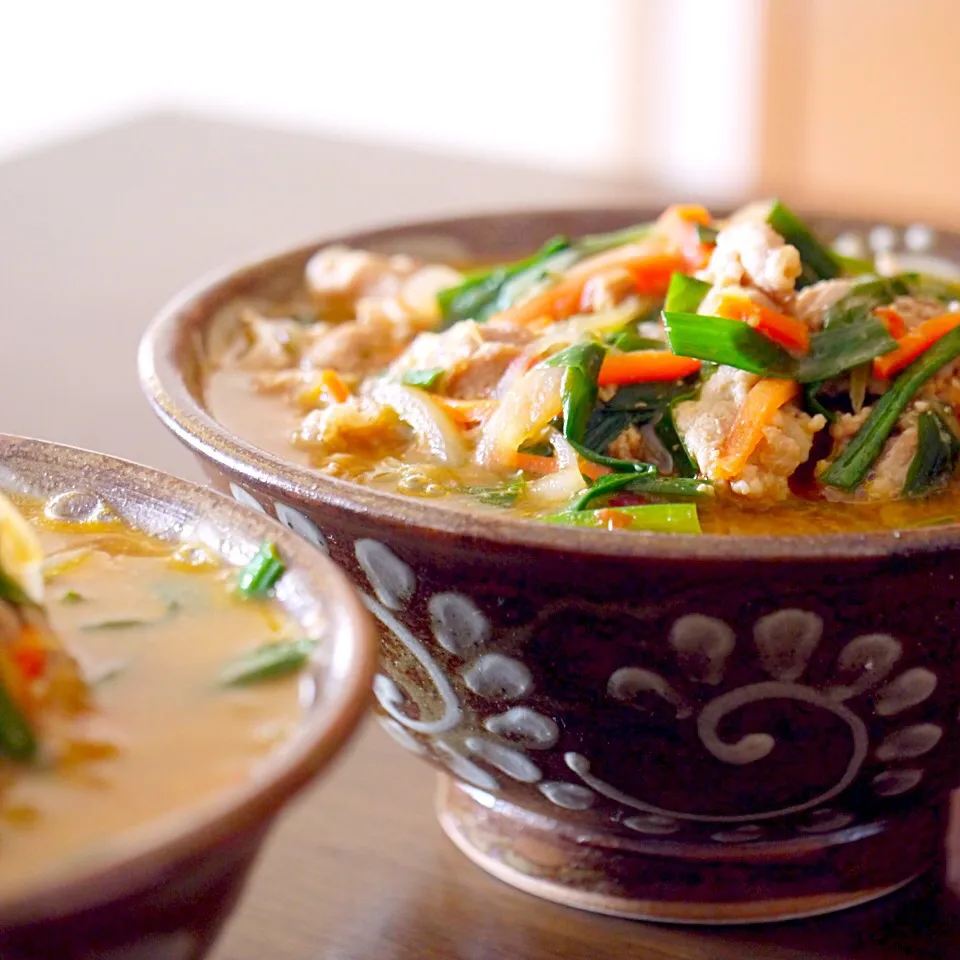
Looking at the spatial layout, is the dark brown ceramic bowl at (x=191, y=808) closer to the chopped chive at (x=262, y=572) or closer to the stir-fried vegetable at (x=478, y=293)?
the chopped chive at (x=262, y=572)

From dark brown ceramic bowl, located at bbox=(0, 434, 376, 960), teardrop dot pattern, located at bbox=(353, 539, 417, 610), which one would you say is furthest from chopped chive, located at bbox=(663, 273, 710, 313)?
dark brown ceramic bowl, located at bbox=(0, 434, 376, 960)

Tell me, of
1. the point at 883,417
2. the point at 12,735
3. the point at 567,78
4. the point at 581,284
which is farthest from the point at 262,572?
the point at 567,78

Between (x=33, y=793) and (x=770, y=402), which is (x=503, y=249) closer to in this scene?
(x=770, y=402)

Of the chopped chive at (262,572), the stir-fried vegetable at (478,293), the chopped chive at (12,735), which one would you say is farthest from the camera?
the stir-fried vegetable at (478,293)

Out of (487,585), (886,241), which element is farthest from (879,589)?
(886,241)

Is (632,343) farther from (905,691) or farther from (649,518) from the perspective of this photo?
(905,691)

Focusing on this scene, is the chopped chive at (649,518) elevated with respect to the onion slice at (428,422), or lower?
elevated

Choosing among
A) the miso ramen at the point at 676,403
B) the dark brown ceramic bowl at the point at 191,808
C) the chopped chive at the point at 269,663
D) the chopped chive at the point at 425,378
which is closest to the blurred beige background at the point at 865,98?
the miso ramen at the point at 676,403
